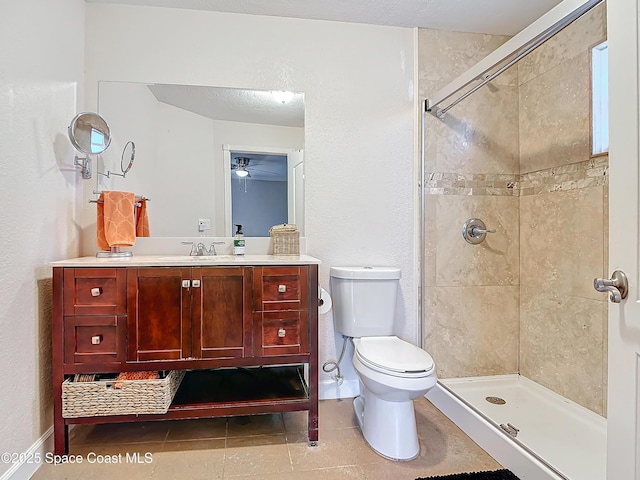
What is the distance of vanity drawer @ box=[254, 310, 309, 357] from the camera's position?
5.75ft

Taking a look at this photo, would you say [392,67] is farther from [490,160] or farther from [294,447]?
[294,447]

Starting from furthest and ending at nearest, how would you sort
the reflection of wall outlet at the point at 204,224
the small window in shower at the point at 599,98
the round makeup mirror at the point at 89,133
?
the reflection of wall outlet at the point at 204,224 → the small window in shower at the point at 599,98 → the round makeup mirror at the point at 89,133

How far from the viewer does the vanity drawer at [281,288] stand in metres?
1.76

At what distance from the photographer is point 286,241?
213cm

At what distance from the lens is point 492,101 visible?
8.04 ft

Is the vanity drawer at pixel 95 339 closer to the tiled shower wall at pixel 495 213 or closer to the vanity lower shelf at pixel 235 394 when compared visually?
the vanity lower shelf at pixel 235 394

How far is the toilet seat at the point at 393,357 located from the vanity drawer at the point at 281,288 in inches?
15.4

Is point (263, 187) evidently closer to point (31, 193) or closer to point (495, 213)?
point (31, 193)

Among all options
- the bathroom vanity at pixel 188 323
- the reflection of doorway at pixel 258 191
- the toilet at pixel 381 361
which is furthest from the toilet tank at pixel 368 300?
the reflection of doorway at pixel 258 191

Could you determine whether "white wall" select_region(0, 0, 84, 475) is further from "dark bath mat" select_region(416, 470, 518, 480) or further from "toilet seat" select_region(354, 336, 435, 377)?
"dark bath mat" select_region(416, 470, 518, 480)

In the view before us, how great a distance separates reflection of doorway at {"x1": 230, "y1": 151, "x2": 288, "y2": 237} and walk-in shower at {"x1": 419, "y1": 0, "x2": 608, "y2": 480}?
93 cm

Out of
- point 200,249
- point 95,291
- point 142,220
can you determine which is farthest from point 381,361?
point 142,220

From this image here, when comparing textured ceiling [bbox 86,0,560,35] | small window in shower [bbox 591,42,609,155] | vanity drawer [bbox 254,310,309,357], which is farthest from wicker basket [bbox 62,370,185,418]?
small window in shower [bbox 591,42,609,155]

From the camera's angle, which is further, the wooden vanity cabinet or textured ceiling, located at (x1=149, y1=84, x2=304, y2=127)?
textured ceiling, located at (x1=149, y1=84, x2=304, y2=127)
